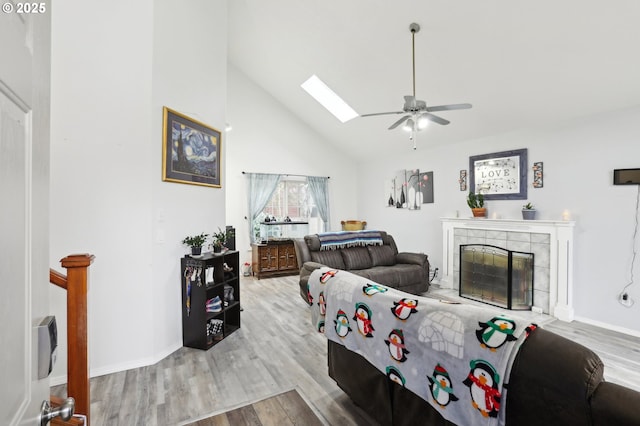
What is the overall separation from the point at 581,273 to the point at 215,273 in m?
4.47

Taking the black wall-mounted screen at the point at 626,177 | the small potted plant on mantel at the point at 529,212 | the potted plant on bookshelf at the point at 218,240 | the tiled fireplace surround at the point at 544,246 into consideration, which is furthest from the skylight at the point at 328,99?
the black wall-mounted screen at the point at 626,177

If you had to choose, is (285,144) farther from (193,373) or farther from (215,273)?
(193,373)

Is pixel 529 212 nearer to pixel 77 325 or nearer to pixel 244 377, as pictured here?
pixel 244 377

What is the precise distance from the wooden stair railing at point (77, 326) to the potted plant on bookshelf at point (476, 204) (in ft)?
15.6

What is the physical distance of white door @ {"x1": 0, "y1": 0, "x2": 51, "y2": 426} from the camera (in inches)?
18.9

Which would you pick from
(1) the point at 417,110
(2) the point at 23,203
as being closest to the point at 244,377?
(2) the point at 23,203

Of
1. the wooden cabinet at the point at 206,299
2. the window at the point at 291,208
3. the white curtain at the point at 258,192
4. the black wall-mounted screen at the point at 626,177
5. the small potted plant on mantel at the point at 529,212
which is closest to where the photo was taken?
the wooden cabinet at the point at 206,299

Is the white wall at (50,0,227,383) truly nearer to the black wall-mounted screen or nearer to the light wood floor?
the light wood floor

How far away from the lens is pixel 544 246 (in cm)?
377

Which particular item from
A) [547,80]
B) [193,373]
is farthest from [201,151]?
[547,80]

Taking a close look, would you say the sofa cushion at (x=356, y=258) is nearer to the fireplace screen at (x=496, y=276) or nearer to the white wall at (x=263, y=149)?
the fireplace screen at (x=496, y=276)

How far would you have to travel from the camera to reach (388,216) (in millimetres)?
6477

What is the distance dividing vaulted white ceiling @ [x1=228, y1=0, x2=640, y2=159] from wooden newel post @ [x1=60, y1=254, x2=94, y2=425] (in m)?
3.61

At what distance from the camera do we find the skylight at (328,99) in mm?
5234
